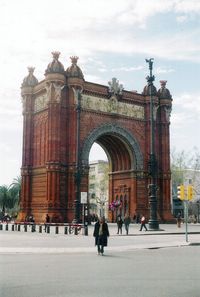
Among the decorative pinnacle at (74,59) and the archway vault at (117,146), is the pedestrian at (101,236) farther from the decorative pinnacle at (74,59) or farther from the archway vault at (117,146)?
the decorative pinnacle at (74,59)

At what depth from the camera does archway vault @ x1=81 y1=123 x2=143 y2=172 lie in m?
50.5

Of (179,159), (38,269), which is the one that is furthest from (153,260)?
(179,159)

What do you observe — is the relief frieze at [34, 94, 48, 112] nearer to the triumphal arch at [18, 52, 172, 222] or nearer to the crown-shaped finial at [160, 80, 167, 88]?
the triumphal arch at [18, 52, 172, 222]

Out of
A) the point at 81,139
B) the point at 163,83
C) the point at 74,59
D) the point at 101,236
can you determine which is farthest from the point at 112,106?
the point at 101,236

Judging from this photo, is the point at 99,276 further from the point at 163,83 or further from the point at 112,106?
the point at 163,83

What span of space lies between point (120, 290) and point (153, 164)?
79.5ft


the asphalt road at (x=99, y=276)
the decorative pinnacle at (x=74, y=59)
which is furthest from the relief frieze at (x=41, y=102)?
the asphalt road at (x=99, y=276)

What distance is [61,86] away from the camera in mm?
48531

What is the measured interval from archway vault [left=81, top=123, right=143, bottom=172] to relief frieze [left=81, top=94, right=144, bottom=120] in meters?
2.02

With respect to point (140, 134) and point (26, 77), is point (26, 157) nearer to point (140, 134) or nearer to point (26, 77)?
point (26, 77)

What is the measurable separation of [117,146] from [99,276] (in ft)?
147

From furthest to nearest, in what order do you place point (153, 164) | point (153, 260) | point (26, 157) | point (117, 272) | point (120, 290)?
1. point (26, 157)
2. point (153, 164)
3. point (153, 260)
4. point (117, 272)
5. point (120, 290)

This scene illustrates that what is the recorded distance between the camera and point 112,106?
176 ft

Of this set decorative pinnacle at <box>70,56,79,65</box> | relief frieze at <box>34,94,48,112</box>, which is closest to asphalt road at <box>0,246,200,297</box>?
relief frieze at <box>34,94,48,112</box>
